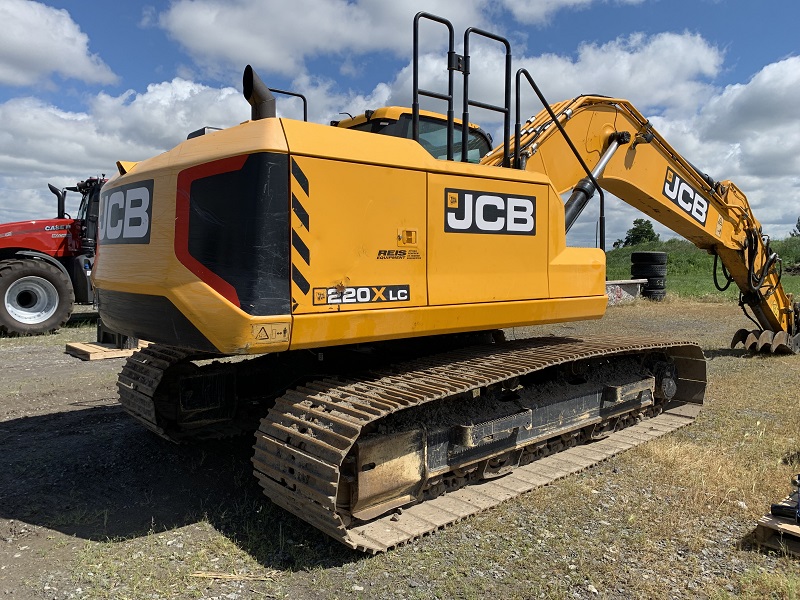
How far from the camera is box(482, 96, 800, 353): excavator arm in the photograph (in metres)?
5.63

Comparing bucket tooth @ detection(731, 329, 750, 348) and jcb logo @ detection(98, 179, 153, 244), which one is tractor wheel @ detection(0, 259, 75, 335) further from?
bucket tooth @ detection(731, 329, 750, 348)

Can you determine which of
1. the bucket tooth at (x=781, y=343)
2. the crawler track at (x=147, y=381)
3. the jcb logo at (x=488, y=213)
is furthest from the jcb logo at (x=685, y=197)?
the crawler track at (x=147, y=381)

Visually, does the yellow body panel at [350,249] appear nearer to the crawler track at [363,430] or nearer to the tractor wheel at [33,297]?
the crawler track at [363,430]

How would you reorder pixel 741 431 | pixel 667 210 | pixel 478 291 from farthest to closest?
1. pixel 667 210
2. pixel 741 431
3. pixel 478 291

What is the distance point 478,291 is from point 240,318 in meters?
1.67

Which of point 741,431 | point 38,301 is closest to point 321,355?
point 741,431

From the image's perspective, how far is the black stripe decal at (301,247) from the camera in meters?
3.56

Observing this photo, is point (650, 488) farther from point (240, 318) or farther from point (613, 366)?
point (240, 318)

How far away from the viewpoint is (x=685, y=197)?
7.77 m

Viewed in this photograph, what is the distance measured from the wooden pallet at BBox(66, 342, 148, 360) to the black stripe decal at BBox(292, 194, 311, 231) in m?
7.03

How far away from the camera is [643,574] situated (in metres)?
3.38

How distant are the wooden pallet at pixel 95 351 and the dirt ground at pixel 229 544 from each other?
13.1 feet

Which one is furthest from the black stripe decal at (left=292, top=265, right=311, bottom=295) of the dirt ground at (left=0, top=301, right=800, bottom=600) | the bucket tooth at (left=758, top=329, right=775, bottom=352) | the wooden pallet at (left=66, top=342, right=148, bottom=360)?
the bucket tooth at (left=758, top=329, right=775, bottom=352)

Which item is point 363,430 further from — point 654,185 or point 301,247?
point 654,185
